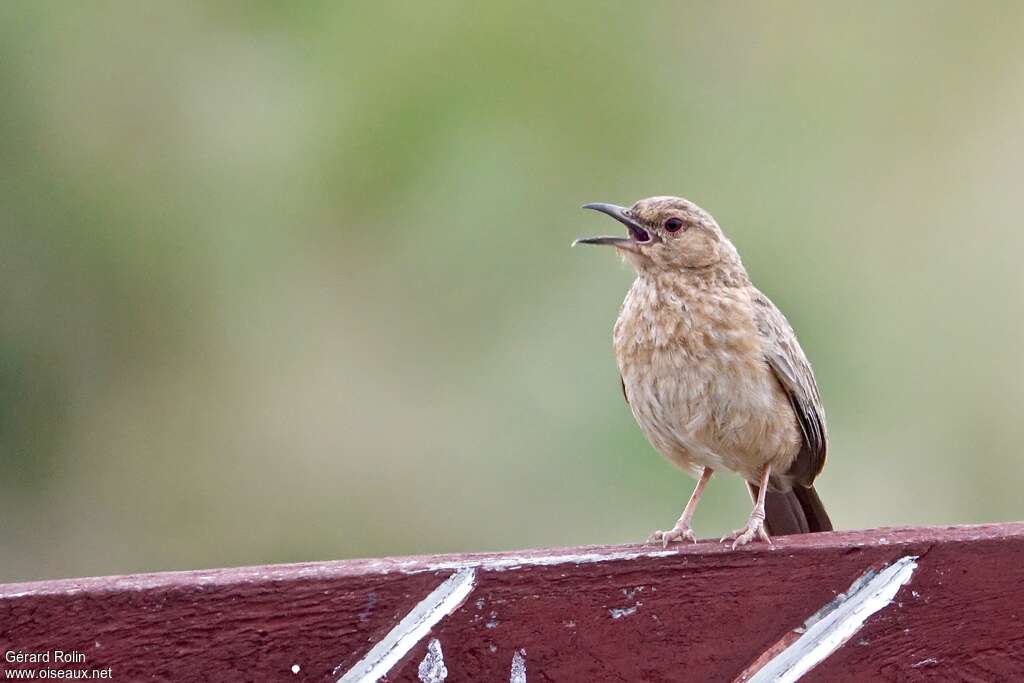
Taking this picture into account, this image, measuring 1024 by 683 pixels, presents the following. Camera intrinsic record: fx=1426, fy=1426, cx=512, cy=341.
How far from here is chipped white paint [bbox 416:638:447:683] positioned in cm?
246

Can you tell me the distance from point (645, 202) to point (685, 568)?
2261 millimetres

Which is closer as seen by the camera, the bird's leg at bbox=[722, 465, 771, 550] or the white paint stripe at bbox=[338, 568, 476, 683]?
the white paint stripe at bbox=[338, 568, 476, 683]

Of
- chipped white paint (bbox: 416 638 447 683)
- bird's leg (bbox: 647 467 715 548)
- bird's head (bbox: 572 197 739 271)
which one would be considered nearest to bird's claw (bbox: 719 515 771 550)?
bird's leg (bbox: 647 467 715 548)

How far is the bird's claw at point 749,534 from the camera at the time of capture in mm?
2908

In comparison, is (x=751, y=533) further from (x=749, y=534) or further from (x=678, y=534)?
(x=678, y=534)

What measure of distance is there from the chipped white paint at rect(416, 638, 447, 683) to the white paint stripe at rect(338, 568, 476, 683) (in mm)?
29

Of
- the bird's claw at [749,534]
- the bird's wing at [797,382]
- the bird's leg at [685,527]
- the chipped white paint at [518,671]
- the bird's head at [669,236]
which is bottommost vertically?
the chipped white paint at [518,671]

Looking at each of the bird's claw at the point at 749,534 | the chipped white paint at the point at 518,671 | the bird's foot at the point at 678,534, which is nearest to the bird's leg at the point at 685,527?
the bird's foot at the point at 678,534

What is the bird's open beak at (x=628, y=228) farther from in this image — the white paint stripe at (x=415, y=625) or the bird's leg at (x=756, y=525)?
the white paint stripe at (x=415, y=625)

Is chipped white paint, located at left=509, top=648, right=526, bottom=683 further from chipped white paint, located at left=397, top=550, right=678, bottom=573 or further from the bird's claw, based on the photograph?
the bird's claw

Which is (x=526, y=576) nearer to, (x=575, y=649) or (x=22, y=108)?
(x=575, y=649)

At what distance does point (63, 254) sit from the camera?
9148 millimetres

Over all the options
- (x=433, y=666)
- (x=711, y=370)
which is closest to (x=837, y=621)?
(x=433, y=666)

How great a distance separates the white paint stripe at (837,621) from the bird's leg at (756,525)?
0.81ft
